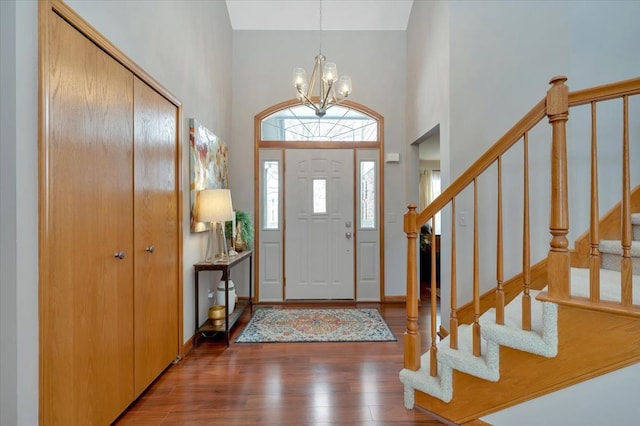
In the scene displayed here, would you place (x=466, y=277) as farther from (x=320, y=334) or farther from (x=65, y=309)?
(x=65, y=309)

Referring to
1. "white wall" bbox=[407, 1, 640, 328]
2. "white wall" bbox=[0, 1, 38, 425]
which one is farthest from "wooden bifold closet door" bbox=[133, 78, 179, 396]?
"white wall" bbox=[407, 1, 640, 328]

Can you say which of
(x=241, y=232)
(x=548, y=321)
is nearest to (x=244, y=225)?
(x=241, y=232)

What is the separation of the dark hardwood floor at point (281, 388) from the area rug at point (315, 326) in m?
0.13

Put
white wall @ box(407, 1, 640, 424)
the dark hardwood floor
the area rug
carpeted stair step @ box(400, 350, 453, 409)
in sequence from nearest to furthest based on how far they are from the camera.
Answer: carpeted stair step @ box(400, 350, 453, 409) < the dark hardwood floor < white wall @ box(407, 1, 640, 424) < the area rug

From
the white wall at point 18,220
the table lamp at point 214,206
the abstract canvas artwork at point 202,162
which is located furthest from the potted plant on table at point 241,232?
the white wall at point 18,220

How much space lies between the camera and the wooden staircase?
1.36 metres

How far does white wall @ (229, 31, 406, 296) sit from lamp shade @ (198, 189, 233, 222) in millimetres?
1364

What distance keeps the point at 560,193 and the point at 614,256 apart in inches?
37.7

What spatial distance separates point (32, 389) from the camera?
1245 mm

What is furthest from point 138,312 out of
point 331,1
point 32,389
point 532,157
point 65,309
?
point 331,1

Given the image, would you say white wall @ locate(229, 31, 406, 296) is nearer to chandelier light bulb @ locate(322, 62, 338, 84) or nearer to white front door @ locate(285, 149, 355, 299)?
white front door @ locate(285, 149, 355, 299)

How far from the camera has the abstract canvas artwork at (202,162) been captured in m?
2.83

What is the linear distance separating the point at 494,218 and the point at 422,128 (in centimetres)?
142
